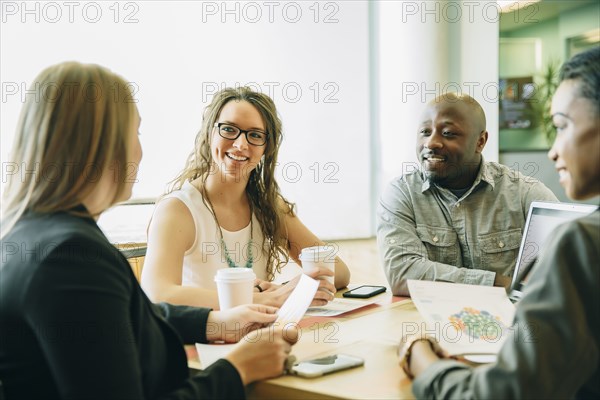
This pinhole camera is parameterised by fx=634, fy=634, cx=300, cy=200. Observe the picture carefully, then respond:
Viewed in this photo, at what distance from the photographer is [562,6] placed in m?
5.02

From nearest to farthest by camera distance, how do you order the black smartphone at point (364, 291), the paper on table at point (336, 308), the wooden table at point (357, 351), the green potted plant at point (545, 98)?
the wooden table at point (357, 351)
the paper on table at point (336, 308)
the black smartphone at point (364, 291)
the green potted plant at point (545, 98)

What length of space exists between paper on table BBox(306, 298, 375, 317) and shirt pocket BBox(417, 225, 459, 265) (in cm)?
46

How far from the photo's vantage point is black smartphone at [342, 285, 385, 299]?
2.04 metres

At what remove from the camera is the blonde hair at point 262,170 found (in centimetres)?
230

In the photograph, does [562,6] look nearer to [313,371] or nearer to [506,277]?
[506,277]

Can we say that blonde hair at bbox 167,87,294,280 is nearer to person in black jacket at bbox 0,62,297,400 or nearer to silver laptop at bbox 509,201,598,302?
silver laptop at bbox 509,201,598,302

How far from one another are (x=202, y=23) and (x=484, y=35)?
216 centimetres

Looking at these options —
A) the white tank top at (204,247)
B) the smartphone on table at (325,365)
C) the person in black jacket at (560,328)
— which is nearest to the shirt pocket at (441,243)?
the white tank top at (204,247)

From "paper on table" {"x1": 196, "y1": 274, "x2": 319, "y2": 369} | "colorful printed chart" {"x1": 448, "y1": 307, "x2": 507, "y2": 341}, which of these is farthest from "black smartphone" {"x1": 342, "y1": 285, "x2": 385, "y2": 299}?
"colorful printed chart" {"x1": 448, "y1": 307, "x2": 507, "y2": 341}

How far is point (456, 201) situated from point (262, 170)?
0.74m

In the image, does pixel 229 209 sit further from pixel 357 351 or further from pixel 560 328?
pixel 560 328

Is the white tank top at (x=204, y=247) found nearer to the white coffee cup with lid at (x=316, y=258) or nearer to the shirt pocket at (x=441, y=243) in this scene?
the white coffee cup with lid at (x=316, y=258)

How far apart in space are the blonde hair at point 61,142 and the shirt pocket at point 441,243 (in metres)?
1.44

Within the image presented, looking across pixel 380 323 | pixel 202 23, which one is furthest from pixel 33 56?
pixel 380 323
